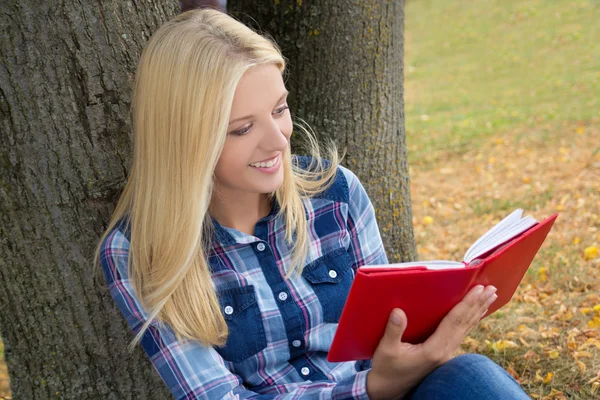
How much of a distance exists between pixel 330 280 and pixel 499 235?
1.96ft

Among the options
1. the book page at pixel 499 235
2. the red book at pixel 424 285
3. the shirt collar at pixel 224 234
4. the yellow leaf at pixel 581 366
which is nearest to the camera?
the red book at pixel 424 285

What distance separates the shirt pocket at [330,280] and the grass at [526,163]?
1.24 meters

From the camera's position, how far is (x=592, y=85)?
9.04m

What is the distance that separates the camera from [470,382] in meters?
1.81

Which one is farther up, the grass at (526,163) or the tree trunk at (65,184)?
the tree trunk at (65,184)

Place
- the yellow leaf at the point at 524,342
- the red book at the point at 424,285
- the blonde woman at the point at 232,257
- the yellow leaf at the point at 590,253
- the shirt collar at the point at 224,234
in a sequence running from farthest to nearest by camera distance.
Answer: the yellow leaf at the point at 590,253 < the yellow leaf at the point at 524,342 < the shirt collar at the point at 224,234 < the blonde woman at the point at 232,257 < the red book at the point at 424,285

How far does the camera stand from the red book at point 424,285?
162 cm

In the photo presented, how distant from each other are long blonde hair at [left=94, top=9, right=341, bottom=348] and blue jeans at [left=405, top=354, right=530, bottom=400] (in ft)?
2.00

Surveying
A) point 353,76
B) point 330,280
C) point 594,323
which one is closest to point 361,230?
point 330,280

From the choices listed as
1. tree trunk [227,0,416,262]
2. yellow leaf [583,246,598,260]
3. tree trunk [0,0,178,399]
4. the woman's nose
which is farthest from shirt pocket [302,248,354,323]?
yellow leaf [583,246,598,260]

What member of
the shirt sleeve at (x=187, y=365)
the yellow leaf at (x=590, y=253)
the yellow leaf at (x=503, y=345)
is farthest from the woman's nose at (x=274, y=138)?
the yellow leaf at (x=590, y=253)

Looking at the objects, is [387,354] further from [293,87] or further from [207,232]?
[293,87]

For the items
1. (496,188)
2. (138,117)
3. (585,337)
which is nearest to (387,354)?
(138,117)

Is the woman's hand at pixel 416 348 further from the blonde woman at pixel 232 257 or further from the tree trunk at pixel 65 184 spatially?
the tree trunk at pixel 65 184
